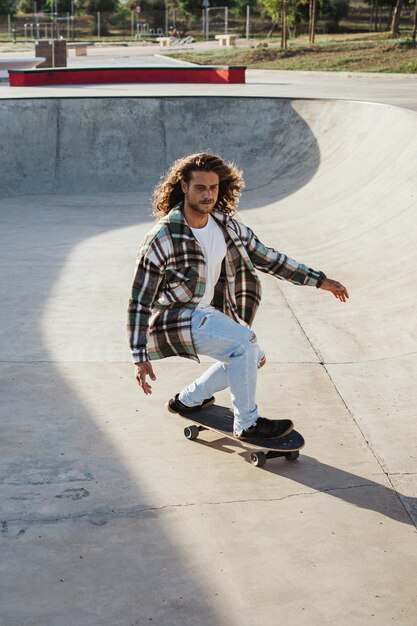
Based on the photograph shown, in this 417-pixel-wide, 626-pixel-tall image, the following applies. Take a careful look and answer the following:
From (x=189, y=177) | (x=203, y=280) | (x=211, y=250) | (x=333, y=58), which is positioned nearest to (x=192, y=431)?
(x=203, y=280)

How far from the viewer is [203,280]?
4.58m

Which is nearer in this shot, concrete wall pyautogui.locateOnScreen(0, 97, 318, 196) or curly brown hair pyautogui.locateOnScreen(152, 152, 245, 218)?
curly brown hair pyautogui.locateOnScreen(152, 152, 245, 218)

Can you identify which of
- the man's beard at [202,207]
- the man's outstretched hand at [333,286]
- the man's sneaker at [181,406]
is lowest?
the man's sneaker at [181,406]

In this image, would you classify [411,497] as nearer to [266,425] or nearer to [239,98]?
[266,425]

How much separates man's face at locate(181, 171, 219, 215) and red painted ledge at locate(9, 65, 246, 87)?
19.5 meters

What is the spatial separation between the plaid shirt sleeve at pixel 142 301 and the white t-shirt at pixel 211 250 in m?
0.25

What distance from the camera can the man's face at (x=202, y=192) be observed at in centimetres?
448

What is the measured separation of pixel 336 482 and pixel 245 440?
21.1 inches

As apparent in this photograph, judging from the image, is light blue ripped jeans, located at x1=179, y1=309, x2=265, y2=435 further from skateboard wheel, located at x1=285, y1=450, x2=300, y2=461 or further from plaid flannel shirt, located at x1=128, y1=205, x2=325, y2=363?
skateboard wheel, located at x1=285, y1=450, x2=300, y2=461

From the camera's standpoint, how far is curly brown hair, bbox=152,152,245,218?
4.51 metres

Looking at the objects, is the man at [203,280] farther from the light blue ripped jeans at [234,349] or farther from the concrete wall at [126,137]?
the concrete wall at [126,137]

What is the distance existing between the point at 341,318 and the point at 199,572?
437 cm

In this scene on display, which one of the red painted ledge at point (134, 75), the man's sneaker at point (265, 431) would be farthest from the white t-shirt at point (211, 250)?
the red painted ledge at point (134, 75)

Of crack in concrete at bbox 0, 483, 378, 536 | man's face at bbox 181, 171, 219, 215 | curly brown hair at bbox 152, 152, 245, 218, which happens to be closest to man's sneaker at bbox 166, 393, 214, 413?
crack in concrete at bbox 0, 483, 378, 536
